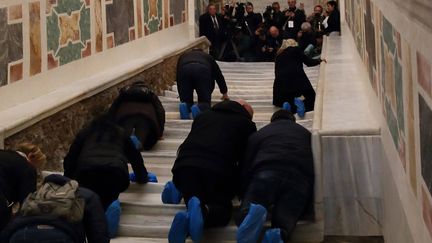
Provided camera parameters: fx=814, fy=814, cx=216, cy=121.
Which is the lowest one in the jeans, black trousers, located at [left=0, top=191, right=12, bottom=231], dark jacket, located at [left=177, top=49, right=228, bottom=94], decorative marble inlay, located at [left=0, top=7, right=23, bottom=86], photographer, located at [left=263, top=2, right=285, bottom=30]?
black trousers, located at [left=0, top=191, right=12, bottom=231]

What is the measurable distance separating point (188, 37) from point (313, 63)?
5.56 m

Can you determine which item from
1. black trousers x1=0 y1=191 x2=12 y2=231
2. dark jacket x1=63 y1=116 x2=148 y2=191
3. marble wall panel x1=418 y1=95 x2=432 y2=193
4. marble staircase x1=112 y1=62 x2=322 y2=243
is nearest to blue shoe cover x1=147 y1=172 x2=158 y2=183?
marble staircase x1=112 y1=62 x2=322 y2=243

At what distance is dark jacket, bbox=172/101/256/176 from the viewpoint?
605cm

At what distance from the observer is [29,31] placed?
755cm

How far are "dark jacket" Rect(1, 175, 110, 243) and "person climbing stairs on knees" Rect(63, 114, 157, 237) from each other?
1229 millimetres

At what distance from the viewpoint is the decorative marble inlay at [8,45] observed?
6.93 metres

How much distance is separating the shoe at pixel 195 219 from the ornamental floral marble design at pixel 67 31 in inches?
119

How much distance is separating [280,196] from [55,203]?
1.92 meters

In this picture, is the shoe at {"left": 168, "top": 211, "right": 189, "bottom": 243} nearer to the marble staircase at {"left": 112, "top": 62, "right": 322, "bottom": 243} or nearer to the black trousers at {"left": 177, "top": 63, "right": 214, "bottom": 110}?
the marble staircase at {"left": 112, "top": 62, "right": 322, "bottom": 243}

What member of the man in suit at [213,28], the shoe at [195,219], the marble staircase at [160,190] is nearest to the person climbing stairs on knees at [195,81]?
the marble staircase at [160,190]

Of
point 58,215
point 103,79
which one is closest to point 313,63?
point 103,79

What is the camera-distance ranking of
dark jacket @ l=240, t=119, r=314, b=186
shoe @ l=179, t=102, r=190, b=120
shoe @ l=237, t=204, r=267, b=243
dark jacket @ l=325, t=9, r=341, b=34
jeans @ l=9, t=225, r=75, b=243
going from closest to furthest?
jeans @ l=9, t=225, r=75, b=243, shoe @ l=237, t=204, r=267, b=243, dark jacket @ l=240, t=119, r=314, b=186, shoe @ l=179, t=102, r=190, b=120, dark jacket @ l=325, t=9, r=341, b=34

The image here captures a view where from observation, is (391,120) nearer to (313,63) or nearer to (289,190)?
(289,190)

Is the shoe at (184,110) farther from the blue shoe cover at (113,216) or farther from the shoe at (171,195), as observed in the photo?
the blue shoe cover at (113,216)
